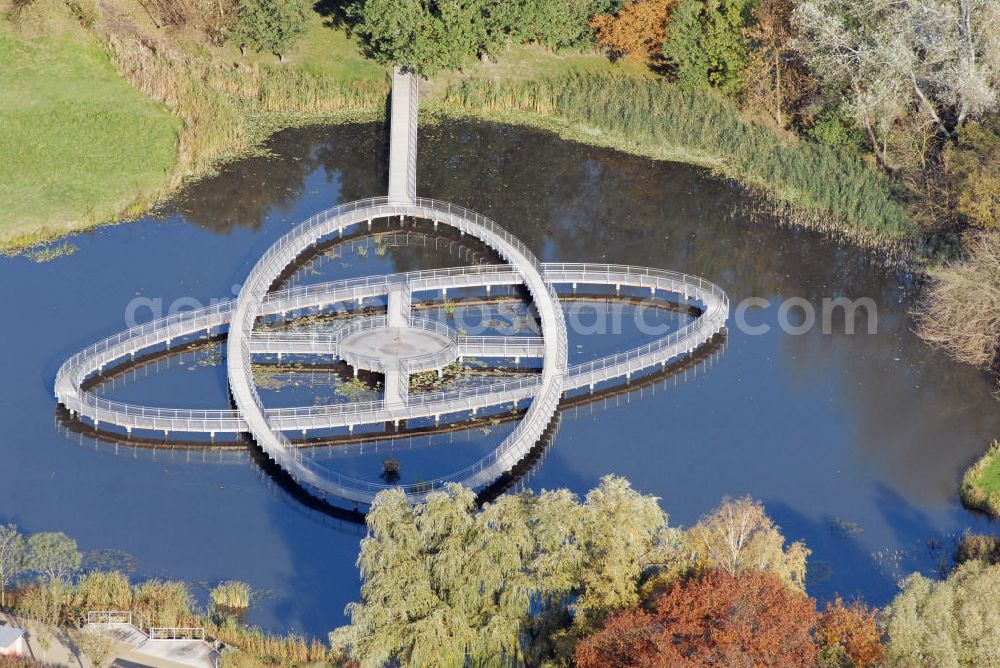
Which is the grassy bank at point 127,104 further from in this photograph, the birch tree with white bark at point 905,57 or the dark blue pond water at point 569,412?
the birch tree with white bark at point 905,57

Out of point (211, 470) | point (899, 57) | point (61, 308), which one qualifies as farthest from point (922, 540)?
point (61, 308)

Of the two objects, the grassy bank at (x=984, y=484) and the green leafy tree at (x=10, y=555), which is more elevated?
the grassy bank at (x=984, y=484)

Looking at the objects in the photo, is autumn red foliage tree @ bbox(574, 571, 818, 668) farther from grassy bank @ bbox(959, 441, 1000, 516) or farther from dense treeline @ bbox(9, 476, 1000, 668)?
grassy bank @ bbox(959, 441, 1000, 516)

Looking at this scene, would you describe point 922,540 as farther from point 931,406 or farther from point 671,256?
point 671,256

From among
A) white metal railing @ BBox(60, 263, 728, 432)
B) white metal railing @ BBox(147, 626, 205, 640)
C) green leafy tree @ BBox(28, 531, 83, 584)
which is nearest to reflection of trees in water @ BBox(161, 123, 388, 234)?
white metal railing @ BBox(60, 263, 728, 432)

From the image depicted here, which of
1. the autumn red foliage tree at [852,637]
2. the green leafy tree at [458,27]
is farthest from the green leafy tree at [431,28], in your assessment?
the autumn red foliage tree at [852,637]

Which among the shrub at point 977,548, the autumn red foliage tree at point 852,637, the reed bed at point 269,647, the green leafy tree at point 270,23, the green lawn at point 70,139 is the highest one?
the green leafy tree at point 270,23

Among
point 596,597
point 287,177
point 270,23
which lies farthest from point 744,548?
point 270,23
